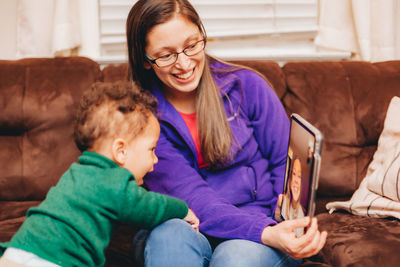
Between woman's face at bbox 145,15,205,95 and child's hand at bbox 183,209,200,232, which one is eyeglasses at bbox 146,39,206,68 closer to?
woman's face at bbox 145,15,205,95

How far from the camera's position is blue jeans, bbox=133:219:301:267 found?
1.04m

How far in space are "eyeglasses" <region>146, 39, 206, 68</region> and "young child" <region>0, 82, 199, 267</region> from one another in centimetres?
17

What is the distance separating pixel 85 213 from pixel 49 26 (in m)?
1.35

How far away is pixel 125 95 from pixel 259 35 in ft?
4.30

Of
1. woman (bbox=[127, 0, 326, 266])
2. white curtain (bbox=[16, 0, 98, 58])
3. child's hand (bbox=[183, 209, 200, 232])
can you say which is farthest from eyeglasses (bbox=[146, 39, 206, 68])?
white curtain (bbox=[16, 0, 98, 58])

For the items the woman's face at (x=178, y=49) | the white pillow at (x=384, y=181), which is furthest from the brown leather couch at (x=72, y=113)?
the woman's face at (x=178, y=49)

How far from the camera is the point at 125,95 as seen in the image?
3.71 feet

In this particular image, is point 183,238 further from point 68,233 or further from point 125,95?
point 125,95

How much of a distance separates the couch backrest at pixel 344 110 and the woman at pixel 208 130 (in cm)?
39

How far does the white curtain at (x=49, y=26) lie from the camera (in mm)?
2020

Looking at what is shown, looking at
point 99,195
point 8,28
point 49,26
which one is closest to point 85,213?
point 99,195

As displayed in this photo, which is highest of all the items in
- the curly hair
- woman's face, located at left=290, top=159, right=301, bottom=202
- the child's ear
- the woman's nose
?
the woman's nose

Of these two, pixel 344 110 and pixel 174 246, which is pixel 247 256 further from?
pixel 344 110

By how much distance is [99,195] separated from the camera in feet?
3.27
